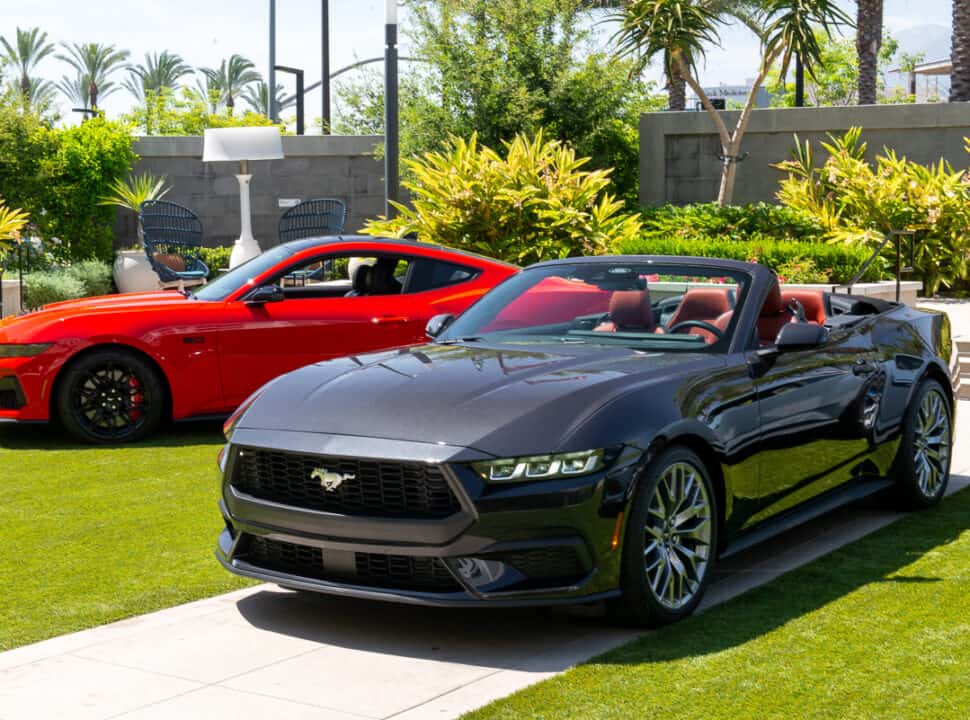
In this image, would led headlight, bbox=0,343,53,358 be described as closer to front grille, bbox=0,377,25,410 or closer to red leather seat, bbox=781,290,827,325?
front grille, bbox=0,377,25,410

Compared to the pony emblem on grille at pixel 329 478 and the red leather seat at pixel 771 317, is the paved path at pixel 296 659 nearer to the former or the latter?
the pony emblem on grille at pixel 329 478

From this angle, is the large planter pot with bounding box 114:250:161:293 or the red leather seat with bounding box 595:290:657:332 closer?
the red leather seat with bounding box 595:290:657:332

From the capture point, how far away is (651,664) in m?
4.89

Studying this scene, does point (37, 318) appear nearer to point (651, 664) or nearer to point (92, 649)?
point (92, 649)

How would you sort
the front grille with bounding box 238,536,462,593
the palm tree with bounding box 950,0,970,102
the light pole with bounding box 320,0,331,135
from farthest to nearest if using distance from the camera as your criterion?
the light pole with bounding box 320,0,331,135 → the palm tree with bounding box 950,0,970,102 → the front grille with bounding box 238,536,462,593

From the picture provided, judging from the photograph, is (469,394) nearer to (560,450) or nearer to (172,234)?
(560,450)

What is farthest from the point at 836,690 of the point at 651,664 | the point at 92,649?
the point at 92,649

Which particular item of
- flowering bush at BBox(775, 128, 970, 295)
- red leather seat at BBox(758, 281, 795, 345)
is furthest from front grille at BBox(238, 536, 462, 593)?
flowering bush at BBox(775, 128, 970, 295)

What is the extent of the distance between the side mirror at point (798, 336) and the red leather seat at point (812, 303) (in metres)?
1.42

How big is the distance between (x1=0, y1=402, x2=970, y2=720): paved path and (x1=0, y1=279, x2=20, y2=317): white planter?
483 inches

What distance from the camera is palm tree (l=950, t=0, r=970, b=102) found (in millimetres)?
25969

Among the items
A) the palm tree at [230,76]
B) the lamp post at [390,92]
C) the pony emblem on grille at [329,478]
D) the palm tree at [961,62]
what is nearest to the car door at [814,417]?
the pony emblem on grille at [329,478]

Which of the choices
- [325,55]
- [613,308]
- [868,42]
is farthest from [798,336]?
[325,55]

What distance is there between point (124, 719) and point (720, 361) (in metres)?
2.85
